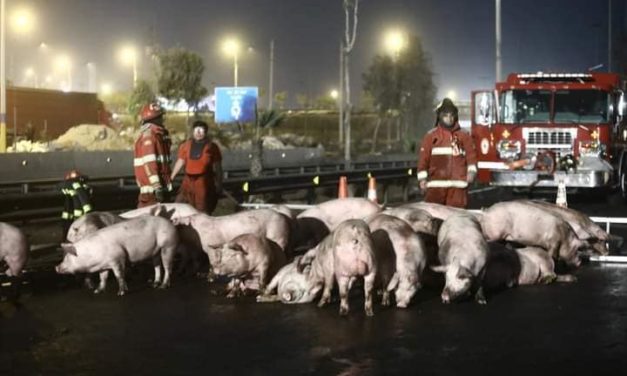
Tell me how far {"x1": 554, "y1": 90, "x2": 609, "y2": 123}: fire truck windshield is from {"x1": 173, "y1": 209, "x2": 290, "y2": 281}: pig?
43.6ft

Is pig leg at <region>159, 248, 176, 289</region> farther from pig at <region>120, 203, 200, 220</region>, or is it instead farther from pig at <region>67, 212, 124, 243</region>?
pig at <region>120, 203, 200, 220</region>

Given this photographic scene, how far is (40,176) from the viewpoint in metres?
33.0

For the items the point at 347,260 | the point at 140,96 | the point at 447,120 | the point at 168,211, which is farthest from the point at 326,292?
the point at 140,96

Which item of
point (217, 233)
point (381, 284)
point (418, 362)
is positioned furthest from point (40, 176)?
point (418, 362)

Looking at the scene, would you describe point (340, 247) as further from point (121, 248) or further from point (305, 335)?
point (121, 248)

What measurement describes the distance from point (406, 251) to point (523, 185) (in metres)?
14.4

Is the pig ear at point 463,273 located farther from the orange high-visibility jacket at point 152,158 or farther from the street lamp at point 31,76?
the street lamp at point 31,76

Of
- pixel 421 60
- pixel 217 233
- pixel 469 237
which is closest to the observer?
pixel 469 237

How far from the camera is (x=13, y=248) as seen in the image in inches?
418

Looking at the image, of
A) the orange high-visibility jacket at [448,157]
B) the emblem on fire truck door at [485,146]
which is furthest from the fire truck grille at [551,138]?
the orange high-visibility jacket at [448,157]

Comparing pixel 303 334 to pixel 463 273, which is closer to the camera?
pixel 303 334

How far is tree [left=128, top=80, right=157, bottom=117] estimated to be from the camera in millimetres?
59000

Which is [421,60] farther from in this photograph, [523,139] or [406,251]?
[406,251]

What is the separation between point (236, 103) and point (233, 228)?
43.6 metres
